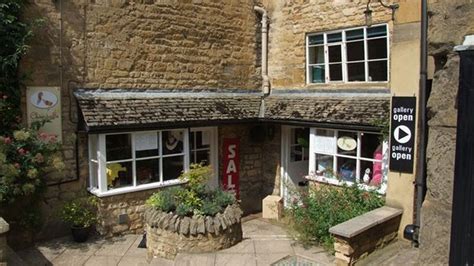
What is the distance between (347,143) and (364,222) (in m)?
3.64

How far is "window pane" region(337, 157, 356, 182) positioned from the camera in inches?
366

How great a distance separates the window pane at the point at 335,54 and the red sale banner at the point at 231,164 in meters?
3.40

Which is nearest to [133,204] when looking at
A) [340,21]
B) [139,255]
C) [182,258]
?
[139,255]

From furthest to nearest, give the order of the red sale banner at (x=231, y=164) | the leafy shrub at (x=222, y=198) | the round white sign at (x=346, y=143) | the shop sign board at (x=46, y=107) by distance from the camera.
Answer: the red sale banner at (x=231, y=164) → the round white sign at (x=346, y=143) → the shop sign board at (x=46, y=107) → the leafy shrub at (x=222, y=198)

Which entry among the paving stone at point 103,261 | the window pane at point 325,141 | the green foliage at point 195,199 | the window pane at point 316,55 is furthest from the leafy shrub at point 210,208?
the window pane at point 316,55

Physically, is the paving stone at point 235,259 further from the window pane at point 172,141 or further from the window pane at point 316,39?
the window pane at point 316,39

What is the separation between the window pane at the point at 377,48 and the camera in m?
8.81

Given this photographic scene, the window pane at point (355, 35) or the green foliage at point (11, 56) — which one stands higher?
the window pane at point (355, 35)

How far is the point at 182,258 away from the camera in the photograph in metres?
6.40

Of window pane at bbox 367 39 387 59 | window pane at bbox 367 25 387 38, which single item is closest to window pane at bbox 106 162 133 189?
window pane at bbox 367 39 387 59

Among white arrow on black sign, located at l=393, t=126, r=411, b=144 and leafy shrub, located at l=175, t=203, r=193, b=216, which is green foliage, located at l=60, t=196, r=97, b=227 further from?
white arrow on black sign, located at l=393, t=126, r=411, b=144

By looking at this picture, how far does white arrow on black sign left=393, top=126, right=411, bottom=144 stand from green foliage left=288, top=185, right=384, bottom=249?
1.33 m

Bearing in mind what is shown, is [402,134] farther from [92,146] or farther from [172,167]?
[92,146]

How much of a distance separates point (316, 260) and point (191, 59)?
19.5 ft
